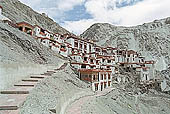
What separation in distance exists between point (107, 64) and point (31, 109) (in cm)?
3928

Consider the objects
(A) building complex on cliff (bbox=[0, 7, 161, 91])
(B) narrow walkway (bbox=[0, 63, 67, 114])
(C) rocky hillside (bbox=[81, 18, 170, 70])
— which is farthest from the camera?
(C) rocky hillside (bbox=[81, 18, 170, 70])

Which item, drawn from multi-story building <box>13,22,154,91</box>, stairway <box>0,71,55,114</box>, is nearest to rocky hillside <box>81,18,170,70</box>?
multi-story building <box>13,22,154,91</box>

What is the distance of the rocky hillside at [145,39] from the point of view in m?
71.0

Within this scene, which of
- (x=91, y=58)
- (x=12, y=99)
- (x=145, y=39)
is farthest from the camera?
(x=145, y=39)

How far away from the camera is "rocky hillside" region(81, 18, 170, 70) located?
71.0 m

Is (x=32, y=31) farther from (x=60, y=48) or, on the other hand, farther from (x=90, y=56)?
(x=90, y=56)

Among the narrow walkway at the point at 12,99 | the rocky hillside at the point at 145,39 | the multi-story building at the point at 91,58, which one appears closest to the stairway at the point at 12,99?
the narrow walkway at the point at 12,99

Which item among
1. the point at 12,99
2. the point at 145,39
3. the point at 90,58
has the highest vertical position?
the point at 145,39

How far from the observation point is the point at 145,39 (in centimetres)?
7856

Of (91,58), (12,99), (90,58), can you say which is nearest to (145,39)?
(91,58)

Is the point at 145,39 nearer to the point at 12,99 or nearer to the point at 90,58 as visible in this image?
the point at 90,58

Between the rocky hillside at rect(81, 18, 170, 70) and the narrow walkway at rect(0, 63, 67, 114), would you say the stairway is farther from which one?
the rocky hillside at rect(81, 18, 170, 70)

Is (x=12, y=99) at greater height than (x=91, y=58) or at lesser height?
lesser

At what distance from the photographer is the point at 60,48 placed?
3844 cm
